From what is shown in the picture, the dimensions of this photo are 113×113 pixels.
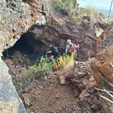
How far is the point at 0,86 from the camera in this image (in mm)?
1908

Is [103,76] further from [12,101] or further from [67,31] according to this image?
[67,31]

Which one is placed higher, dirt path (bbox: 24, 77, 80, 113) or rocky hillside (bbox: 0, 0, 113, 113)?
rocky hillside (bbox: 0, 0, 113, 113)

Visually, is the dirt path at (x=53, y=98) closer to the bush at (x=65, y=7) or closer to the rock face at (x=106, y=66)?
the rock face at (x=106, y=66)

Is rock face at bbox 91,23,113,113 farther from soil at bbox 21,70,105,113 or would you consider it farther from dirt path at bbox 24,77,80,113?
dirt path at bbox 24,77,80,113

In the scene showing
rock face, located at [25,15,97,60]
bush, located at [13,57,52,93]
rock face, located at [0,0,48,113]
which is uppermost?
rock face, located at [0,0,48,113]

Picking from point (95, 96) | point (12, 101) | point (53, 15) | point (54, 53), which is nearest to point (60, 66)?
point (54, 53)

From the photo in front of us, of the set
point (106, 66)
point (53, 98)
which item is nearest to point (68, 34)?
point (53, 98)

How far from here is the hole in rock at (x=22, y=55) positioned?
22.5 feet

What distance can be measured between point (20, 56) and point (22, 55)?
1.18 ft

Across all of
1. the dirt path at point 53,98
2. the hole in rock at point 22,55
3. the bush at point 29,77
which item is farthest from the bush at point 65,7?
the dirt path at point 53,98

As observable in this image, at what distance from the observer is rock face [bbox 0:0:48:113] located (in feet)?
6.13

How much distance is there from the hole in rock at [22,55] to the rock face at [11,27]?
2100 mm

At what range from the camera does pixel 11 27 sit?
4.48 m

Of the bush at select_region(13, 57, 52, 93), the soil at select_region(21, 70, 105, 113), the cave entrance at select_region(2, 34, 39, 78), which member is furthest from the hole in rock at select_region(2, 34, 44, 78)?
the soil at select_region(21, 70, 105, 113)
